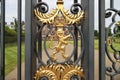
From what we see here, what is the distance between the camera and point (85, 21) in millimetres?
1692

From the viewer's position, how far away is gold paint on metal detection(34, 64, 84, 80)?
1655 millimetres

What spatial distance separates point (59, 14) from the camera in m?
1.66

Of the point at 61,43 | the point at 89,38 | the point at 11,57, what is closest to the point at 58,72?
the point at 61,43

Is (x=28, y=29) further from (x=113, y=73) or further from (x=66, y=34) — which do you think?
(x=113, y=73)

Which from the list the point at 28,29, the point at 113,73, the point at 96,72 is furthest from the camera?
the point at 96,72

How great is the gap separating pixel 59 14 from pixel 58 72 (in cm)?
39

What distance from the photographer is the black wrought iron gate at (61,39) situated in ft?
5.42

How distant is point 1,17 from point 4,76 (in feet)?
1.38

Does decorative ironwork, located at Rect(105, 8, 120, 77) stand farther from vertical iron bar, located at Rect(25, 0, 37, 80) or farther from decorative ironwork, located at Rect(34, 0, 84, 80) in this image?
vertical iron bar, located at Rect(25, 0, 37, 80)

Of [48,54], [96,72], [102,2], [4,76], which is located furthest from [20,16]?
[96,72]

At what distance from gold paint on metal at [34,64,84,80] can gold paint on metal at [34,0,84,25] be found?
293 millimetres

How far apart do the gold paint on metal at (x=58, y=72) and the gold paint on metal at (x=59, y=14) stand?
0.96ft

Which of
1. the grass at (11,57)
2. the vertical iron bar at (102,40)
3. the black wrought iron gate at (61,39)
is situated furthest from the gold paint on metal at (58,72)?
the grass at (11,57)

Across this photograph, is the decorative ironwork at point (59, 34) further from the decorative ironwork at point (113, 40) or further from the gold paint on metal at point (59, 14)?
the decorative ironwork at point (113, 40)
